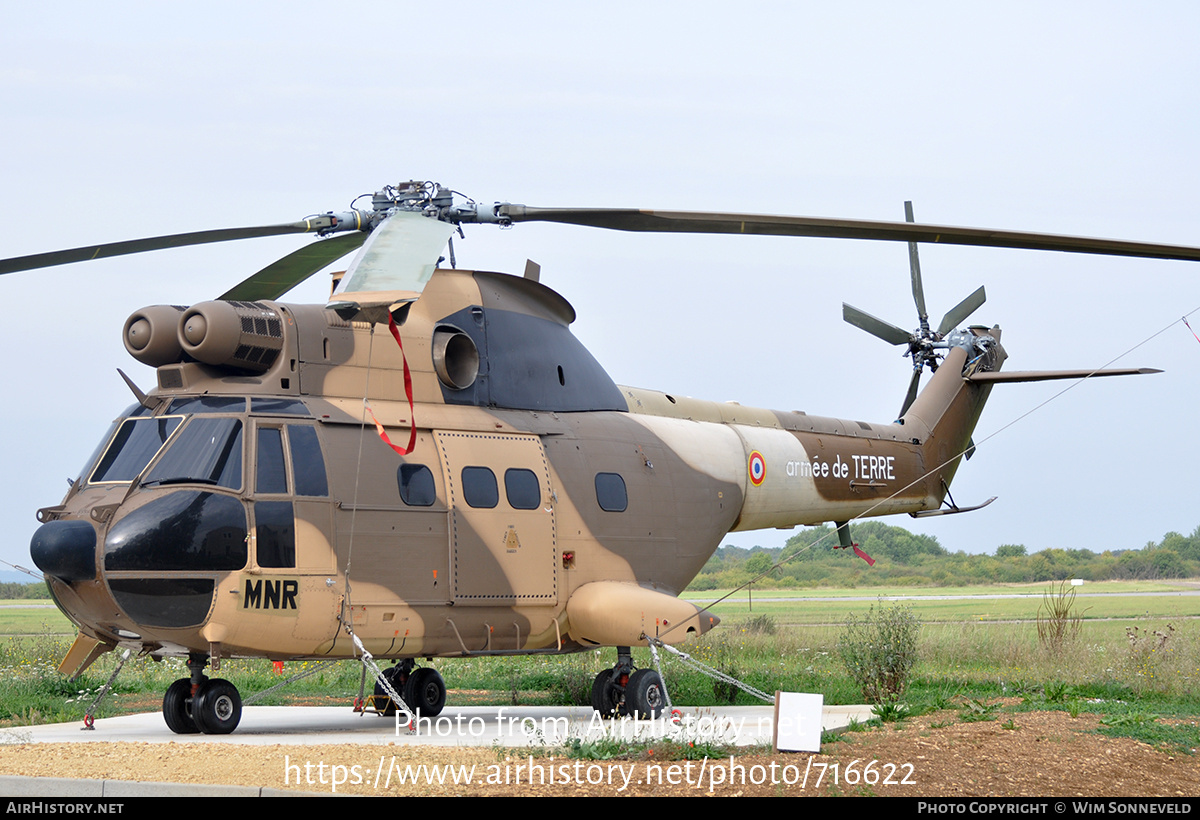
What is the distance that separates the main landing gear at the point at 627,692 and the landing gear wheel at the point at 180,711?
4456 millimetres

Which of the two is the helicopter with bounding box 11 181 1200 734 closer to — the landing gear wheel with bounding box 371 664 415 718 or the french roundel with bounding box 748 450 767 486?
the landing gear wheel with bounding box 371 664 415 718

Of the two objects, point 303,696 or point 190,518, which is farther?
point 303,696

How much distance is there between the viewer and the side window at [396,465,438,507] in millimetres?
12125

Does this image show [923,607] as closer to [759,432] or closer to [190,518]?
[759,432]

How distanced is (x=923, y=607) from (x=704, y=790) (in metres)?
44.3

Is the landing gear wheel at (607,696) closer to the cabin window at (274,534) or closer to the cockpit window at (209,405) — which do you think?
the cabin window at (274,534)

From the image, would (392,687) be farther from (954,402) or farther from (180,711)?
(954,402)

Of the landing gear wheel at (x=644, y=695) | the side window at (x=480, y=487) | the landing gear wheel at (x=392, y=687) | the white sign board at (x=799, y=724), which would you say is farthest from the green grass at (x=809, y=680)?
the side window at (x=480, y=487)

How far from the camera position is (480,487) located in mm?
12688

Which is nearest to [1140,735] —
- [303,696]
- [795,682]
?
[795,682]

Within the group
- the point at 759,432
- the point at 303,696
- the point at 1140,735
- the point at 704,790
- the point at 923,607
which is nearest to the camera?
the point at 704,790

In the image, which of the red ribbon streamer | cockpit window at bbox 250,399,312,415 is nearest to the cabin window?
cockpit window at bbox 250,399,312,415

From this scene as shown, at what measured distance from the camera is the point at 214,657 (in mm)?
10961

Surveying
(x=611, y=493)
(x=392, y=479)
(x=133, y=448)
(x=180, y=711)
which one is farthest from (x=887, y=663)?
(x=133, y=448)
